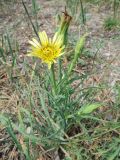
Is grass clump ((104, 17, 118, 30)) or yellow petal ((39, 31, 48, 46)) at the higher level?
yellow petal ((39, 31, 48, 46))

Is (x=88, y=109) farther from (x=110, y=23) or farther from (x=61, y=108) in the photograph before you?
(x=110, y=23)

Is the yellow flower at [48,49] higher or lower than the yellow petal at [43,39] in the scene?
lower

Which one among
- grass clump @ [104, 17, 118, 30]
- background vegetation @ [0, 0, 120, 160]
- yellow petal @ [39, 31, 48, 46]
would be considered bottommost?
background vegetation @ [0, 0, 120, 160]

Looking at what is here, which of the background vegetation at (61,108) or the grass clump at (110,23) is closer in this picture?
the background vegetation at (61,108)

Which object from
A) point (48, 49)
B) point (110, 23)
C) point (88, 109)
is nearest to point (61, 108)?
point (88, 109)

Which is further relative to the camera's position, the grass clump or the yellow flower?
the grass clump

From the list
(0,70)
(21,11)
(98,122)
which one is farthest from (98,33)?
(98,122)

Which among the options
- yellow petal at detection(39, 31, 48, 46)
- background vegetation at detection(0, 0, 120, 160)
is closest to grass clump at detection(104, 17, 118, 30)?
background vegetation at detection(0, 0, 120, 160)

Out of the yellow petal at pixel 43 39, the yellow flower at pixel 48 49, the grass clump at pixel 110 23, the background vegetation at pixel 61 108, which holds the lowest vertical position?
the background vegetation at pixel 61 108

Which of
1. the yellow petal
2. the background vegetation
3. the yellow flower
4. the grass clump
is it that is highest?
A: the yellow petal

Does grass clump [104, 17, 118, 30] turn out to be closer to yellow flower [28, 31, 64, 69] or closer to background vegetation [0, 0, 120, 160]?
background vegetation [0, 0, 120, 160]

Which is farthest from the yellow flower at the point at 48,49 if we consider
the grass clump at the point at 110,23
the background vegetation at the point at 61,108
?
the grass clump at the point at 110,23

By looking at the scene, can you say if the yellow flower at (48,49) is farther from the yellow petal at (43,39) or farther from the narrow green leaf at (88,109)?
the narrow green leaf at (88,109)

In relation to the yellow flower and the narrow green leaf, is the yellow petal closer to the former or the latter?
the yellow flower
